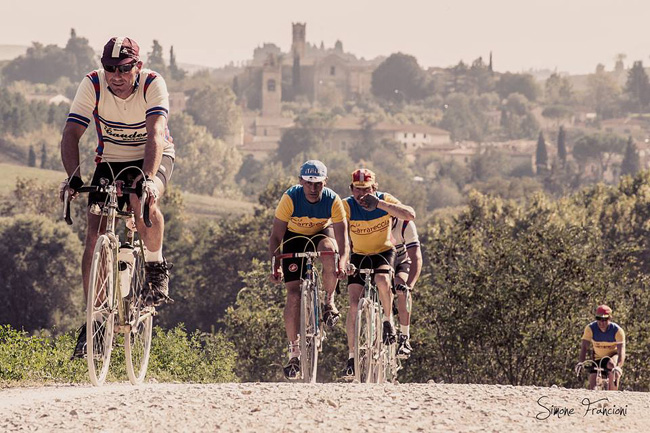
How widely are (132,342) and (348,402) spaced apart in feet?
8.03

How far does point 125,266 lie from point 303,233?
9.03 ft

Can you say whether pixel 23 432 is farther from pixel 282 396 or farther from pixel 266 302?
pixel 266 302

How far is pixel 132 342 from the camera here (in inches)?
424

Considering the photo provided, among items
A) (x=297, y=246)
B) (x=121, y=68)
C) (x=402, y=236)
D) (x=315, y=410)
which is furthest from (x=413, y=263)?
(x=315, y=410)

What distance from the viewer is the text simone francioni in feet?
30.1

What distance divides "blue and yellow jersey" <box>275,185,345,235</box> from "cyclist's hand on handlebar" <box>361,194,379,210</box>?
2.01 feet

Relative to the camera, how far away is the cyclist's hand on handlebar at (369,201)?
1299cm

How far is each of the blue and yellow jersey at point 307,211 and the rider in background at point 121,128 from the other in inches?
86.1

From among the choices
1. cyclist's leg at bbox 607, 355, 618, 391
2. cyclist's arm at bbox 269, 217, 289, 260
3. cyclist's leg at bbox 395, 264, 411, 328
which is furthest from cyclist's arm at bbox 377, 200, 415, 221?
cyclist's leg at bbox 607, 355, 618, 391

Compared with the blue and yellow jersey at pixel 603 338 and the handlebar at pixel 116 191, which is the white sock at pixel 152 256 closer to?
the handlebar at pixel 116 191

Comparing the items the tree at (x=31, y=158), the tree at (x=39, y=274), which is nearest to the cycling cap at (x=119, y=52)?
the tree at (x=39, y=274)

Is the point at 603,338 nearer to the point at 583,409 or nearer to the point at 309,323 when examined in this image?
the point at 309,323

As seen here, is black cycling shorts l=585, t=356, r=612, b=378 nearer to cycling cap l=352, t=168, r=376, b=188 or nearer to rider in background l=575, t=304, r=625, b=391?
rider in background l=575, t=304, r=625, b=391

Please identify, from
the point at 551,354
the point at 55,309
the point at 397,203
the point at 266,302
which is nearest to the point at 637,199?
the point at 55,309
